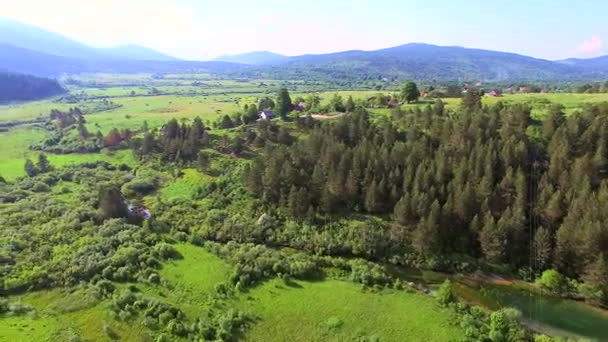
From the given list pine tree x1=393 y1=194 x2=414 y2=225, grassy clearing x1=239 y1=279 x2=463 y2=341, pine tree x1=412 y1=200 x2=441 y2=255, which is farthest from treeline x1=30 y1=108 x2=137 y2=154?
pine tree x1=412 y1=200 x2=441 y2=255

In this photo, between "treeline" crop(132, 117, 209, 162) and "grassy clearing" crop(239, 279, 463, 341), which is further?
"treeline" crop(132, 117, 209, 162)

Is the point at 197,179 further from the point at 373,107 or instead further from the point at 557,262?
the point at 557,262

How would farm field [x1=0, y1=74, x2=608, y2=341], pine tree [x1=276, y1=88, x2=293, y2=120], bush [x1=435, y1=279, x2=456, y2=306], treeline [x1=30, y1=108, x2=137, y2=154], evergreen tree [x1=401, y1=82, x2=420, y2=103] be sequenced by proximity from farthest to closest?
treeline [x1=30, y1=108, x2=137, y2=154], evergreen tree [x1=401, y1=82, x2=420, y2=103], pine tree [x1=276, y1=88, x2=293, y2=120], bush [x1=435, y1=279, x2=456, y2=306], farm field [x1=0, y1=74, x2=608, y2=341]

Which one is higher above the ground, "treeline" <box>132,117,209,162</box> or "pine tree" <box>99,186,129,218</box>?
"treeline" <box>132,117,209,162</box>

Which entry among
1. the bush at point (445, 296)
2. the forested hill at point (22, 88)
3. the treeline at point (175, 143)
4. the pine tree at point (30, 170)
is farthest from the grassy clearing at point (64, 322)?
the forested hill at point (22, 88)

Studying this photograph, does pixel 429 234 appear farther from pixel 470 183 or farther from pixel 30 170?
pixel 30 170

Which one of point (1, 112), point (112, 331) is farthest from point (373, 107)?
point (1, 112)

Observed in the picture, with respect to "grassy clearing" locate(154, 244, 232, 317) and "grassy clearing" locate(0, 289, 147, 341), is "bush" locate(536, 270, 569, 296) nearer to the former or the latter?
"grassy clearing" locate(154, 244, 232, 317)
